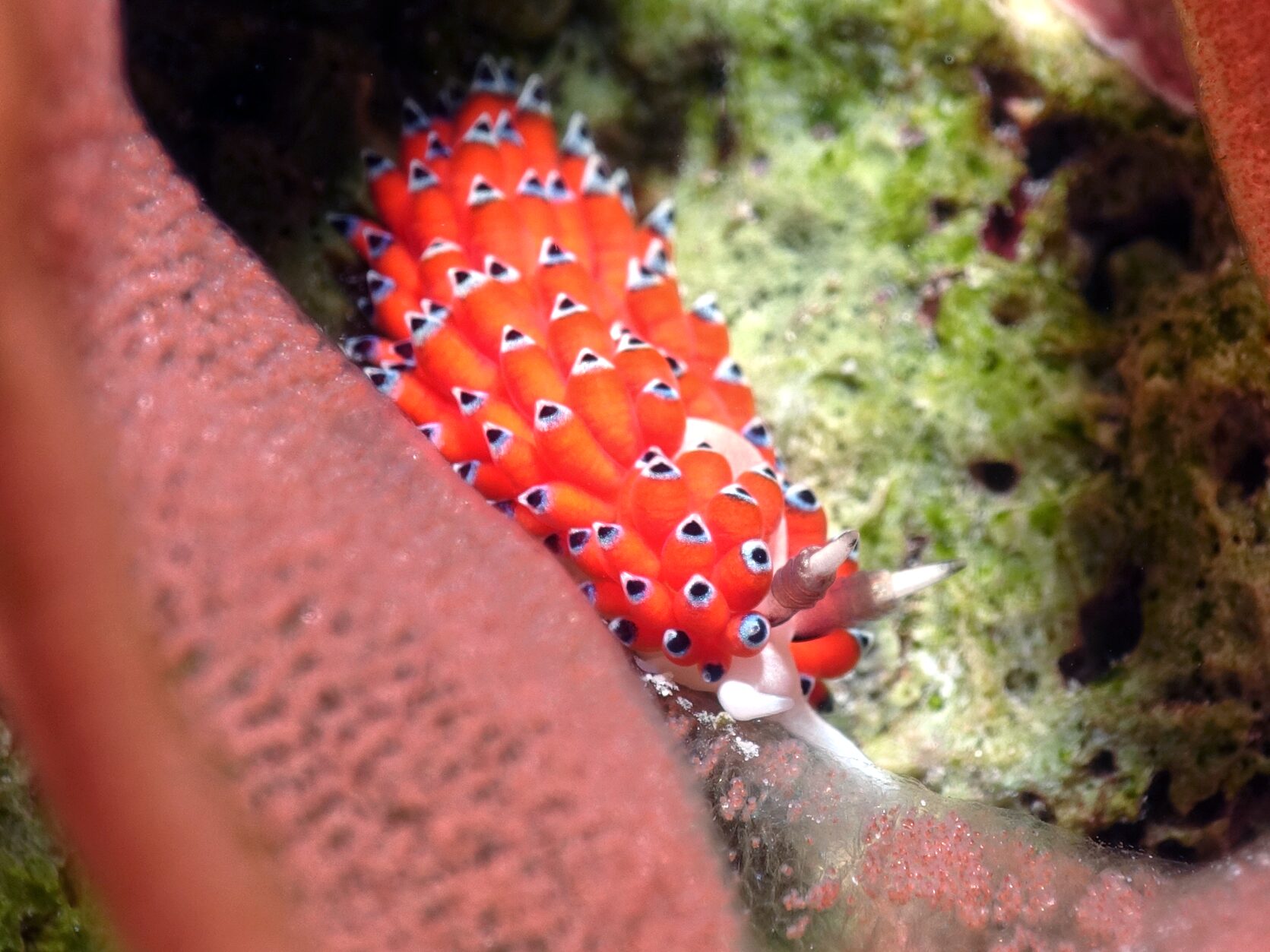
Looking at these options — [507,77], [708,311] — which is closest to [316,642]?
[708,311]

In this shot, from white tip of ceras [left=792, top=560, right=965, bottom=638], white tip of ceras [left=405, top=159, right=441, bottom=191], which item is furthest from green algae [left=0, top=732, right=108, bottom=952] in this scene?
white tip of ceras [left=405, top=159, right=441, bottom=191]

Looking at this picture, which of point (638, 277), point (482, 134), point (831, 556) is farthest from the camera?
point (482, 134)

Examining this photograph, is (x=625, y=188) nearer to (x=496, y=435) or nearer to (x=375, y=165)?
(x=375, y=165)

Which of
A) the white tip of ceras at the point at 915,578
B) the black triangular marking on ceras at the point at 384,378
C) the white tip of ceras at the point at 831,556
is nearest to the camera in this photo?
the white tip of ceras at the point at 831,556

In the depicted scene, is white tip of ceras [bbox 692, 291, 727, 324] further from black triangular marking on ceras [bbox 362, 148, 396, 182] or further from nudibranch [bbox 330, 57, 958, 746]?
black triangular marking on ceras [bbox 362, 148, 396, 182]

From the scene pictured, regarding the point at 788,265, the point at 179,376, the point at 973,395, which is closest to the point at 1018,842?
the point at 973,395

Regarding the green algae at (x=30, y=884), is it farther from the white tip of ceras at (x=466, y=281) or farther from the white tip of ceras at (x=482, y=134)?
the white tip of ceras at (x=482, y=134)

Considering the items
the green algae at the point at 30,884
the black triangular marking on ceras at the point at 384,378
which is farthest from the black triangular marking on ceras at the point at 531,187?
the green algae at the point at 30,884
